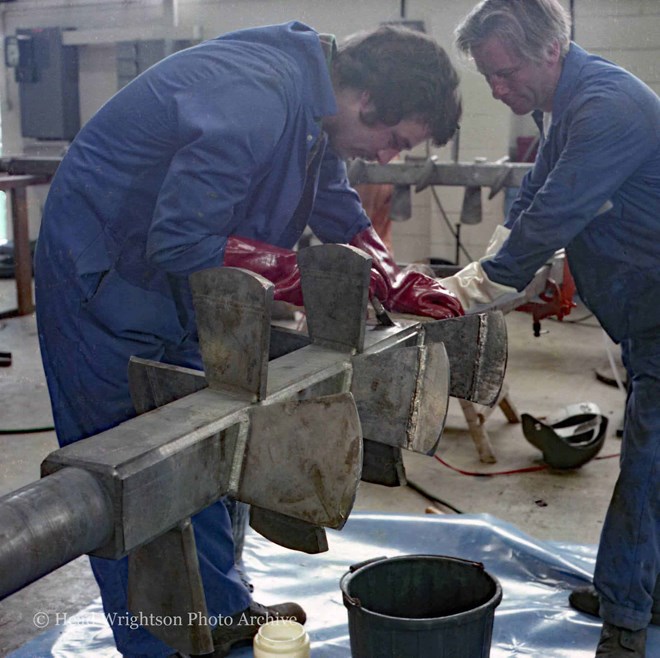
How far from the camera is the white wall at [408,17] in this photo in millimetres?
4734

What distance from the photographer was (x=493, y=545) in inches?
97.0

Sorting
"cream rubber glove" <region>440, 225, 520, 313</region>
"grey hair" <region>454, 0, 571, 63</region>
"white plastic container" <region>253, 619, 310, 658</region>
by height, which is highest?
"grey hair" <region>454, 0, 571, 63</region>

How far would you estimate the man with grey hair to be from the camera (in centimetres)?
185

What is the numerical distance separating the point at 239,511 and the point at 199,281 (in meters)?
1.09

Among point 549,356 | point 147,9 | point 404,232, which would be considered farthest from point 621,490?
point 147,9

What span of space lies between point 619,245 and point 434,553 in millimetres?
1006

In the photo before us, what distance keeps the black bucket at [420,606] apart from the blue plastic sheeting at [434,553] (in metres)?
0.25

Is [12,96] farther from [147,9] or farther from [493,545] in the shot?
[493,545]

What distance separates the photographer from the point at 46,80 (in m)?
6.95

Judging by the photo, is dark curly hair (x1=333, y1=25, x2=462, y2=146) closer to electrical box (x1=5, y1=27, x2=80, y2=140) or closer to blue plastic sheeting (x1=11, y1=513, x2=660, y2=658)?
blue plastic sheeting (x1=11, y1=513, x2=660, y2=658)

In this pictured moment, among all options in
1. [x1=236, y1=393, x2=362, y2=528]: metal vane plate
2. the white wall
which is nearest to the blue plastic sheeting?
[x1=236, y1=393, x2=362, y2=528]: metal vane plate

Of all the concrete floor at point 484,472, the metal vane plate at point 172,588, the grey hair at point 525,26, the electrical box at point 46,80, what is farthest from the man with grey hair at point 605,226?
the electrical box at point 46,80

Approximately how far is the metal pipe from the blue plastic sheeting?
4.04ft

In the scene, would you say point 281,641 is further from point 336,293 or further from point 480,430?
point 480,430
